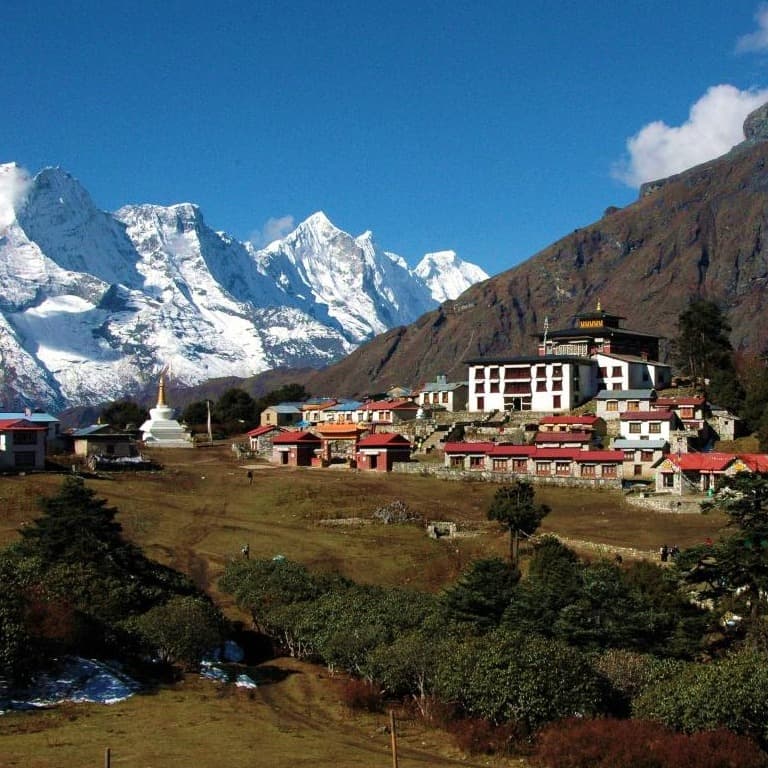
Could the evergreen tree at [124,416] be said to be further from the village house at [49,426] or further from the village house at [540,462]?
the village house at [540,462]

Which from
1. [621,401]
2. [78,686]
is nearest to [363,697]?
[78,686]

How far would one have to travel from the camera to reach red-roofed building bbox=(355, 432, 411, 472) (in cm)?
9469

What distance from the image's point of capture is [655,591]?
4709 cm

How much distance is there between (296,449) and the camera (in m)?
101

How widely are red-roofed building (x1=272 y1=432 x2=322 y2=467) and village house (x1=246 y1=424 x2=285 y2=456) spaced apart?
19.7 ft

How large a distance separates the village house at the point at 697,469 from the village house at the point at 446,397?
40604 mm

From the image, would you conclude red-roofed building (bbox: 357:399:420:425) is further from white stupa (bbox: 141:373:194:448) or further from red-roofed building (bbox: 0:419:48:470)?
red-roofed building (bbox: 0:419:48:470)

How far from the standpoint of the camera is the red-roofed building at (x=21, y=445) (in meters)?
82.5

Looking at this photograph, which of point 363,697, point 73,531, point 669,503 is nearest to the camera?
point 363,697

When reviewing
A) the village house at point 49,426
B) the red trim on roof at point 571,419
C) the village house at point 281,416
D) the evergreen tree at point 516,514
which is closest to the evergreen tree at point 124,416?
the village house at point 281,416

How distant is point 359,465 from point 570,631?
179 feet

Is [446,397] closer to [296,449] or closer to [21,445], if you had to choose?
[296,449]

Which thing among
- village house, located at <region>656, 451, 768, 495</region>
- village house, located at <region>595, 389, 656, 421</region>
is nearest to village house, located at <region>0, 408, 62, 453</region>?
village house, located at <region>595, 389, 656, 421</region>

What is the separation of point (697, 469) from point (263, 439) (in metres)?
50.6
